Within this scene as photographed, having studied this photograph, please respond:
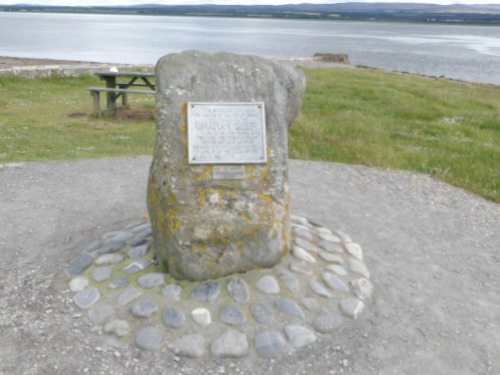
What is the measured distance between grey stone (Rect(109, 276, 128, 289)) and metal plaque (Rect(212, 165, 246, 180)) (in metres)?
1.27

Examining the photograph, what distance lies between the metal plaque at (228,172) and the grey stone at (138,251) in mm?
1131

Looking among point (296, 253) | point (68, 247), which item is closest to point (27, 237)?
point (68, 247)

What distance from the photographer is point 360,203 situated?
22.9ft

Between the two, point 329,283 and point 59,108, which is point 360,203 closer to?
point 329,283

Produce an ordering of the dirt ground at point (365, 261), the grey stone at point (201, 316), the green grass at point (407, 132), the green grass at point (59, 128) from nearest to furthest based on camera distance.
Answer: the dirt ground at point (365, 261)
the grey stone at point (201, 316)
the green grass at point (407, 132)
the green grass at point (59, 128)

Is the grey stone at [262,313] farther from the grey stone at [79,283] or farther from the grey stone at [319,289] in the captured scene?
the grey stone at [79,283]

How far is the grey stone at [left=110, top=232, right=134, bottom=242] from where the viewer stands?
507cm

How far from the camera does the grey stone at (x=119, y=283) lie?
166 inches

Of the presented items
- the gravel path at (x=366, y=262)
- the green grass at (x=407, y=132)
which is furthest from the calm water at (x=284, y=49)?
the gravel path at (x=366, y=262)

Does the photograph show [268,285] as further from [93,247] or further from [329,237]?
[93,247]

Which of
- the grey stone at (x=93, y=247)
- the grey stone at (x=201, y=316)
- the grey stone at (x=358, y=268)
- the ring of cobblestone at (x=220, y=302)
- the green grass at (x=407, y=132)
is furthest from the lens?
the green grass at (x=407, y=132)

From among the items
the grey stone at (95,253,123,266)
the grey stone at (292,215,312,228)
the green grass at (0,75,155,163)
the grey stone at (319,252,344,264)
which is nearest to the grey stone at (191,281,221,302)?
the grey stone at (95,253,123,266)

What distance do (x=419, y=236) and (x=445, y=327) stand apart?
6.62 ft

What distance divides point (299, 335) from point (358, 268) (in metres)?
1.28
